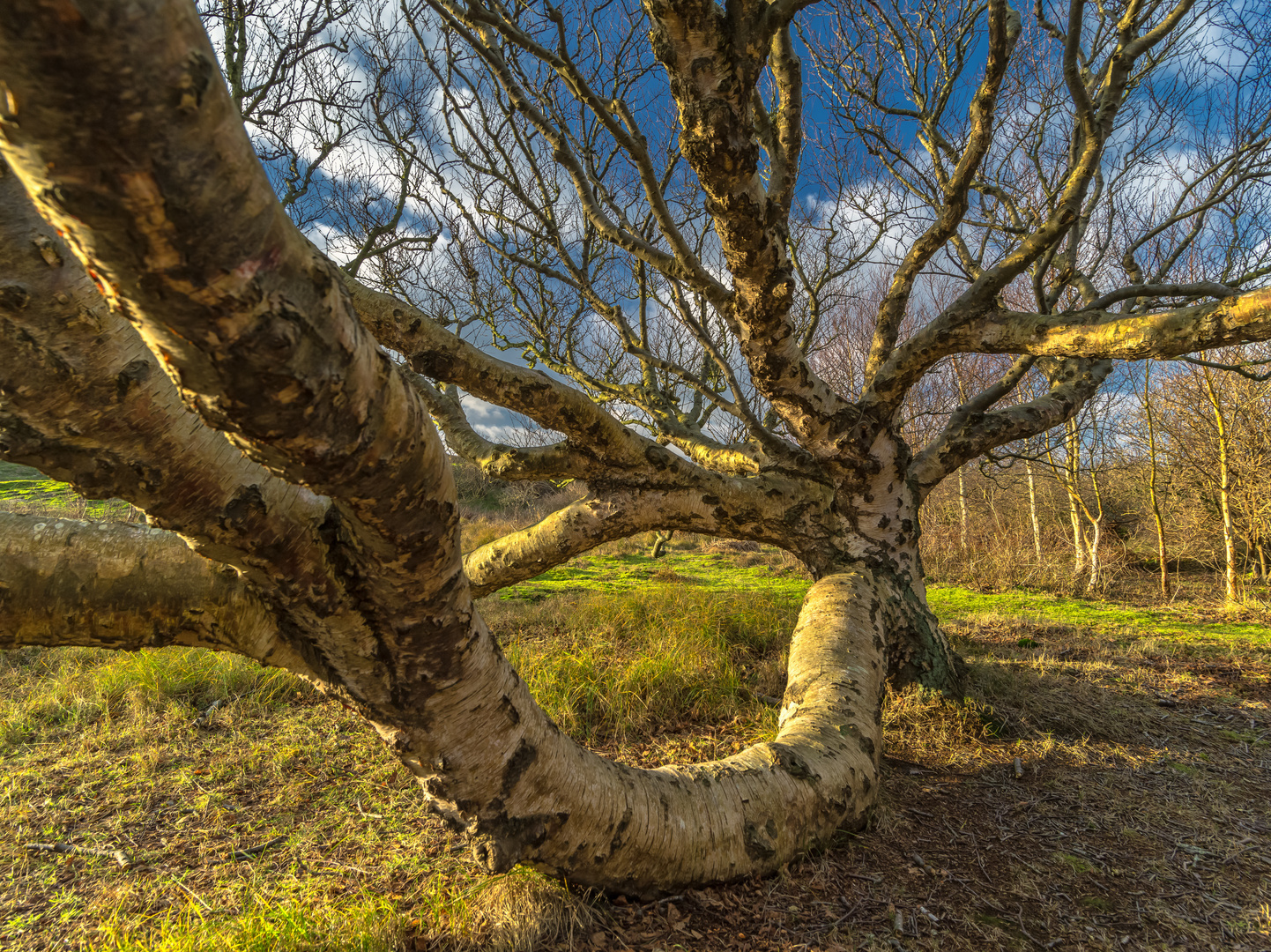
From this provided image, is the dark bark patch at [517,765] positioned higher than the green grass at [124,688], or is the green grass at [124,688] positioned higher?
the dark bark patch at [517,765]

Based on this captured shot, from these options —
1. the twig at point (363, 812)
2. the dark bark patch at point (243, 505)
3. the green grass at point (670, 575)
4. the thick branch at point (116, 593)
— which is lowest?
the twig at point (363, 812)

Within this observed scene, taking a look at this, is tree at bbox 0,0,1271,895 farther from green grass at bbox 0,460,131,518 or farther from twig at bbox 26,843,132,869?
green grass at bbox 0,460,131,518

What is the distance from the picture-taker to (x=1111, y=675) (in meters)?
3.71

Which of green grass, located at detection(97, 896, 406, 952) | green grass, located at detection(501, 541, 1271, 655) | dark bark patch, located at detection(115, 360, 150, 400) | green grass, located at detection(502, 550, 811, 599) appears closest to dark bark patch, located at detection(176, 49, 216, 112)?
dark bark patch, located at detection(115, 360, 150, 400)

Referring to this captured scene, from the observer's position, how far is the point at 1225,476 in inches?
266

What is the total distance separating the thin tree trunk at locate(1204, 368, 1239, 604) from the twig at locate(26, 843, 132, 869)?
9.77 m

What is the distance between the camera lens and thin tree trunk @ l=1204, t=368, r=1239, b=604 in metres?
6.46

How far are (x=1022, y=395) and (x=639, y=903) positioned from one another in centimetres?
1183

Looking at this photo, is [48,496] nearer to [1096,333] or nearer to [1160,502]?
[1096,333]

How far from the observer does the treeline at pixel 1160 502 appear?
690 centimetres

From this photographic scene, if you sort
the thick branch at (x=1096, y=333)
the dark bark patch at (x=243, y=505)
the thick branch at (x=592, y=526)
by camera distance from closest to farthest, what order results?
the dark bark patch at (x=243, y=505) < the thick branch at (x=1096, y=333) < the thick branch at (x=592, y=526)

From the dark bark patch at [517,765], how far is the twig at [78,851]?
1724mm

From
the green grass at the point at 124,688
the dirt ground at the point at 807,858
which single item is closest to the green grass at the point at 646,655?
the dirt ground at the point at 807,858

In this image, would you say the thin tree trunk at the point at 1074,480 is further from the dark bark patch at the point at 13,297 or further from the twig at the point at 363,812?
the dark bark patch at the point at 13,297
